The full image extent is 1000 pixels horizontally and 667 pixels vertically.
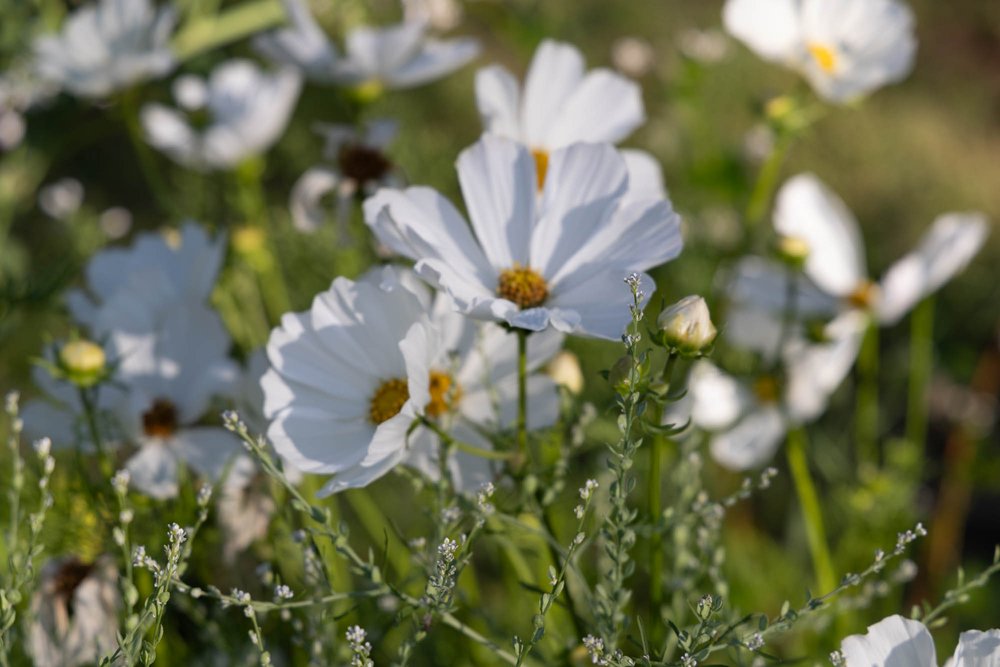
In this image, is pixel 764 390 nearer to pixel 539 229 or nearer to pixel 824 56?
pixel 824 56

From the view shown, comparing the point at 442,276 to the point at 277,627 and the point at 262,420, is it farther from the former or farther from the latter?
the point at 277,627

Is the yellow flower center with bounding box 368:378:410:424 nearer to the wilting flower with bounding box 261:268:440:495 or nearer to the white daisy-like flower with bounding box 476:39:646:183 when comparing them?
the wilting flower with bounding box 261:268:440:495

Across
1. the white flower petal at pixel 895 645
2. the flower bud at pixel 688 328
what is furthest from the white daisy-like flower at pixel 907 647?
the flower bud at pixel 688 328

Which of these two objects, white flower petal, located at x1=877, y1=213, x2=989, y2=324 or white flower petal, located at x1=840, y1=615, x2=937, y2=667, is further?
white flower petal, located at x1=877, y1=213, x2=989, y2=324

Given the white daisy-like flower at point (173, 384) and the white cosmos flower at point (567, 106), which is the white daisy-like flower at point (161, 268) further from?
the white cosmos flower at point (567, 106)

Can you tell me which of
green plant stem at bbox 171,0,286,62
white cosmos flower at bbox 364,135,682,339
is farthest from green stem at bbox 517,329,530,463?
green plant stem at bbox 171,0,286,62

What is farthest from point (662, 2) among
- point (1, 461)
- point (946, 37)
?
point (1, 461)
